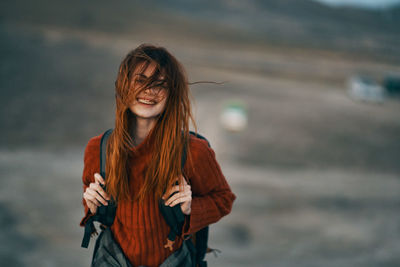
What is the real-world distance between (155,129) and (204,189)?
41 centimetres

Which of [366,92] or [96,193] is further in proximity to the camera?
[366,92]

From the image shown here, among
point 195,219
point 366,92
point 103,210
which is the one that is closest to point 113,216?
point 103,210

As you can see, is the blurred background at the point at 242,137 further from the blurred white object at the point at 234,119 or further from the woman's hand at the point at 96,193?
the woman's hand at the point at 96,193

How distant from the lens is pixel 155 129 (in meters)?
1.75

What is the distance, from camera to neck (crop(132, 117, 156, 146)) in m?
1.79

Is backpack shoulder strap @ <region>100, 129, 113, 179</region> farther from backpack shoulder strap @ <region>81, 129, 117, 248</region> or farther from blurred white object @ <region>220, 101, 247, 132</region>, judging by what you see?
blurred white object @ <region>220, 101, 247, 132</region>

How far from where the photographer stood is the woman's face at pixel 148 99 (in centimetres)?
166

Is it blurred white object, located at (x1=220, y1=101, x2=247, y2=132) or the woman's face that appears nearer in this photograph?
the woman's face

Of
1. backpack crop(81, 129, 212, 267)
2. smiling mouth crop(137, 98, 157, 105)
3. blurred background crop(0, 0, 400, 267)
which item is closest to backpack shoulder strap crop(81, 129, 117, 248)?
backpack crop(81, 129, 212, 267)

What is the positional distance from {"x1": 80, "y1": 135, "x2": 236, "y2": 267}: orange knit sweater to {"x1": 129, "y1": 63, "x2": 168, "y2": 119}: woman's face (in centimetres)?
15

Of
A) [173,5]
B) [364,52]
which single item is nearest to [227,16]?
[173,5]

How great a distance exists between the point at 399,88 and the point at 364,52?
16677mm

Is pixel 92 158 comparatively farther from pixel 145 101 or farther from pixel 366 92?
pixel 366 92

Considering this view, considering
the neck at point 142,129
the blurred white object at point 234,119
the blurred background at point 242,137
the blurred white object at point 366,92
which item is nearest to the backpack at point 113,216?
the neck at point 142,129
